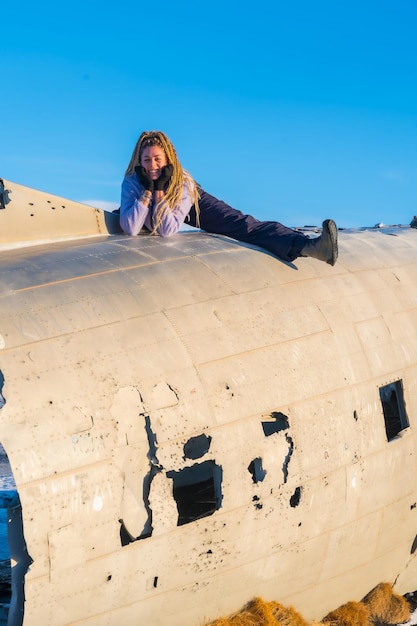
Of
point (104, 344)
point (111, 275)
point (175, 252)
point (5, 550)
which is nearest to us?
point (104, 344)

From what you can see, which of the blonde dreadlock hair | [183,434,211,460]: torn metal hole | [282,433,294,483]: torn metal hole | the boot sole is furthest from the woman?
[183,434,211,460]: torn metal hole

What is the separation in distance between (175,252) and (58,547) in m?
4.25

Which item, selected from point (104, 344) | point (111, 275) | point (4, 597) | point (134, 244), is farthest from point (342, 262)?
point (4, 597)

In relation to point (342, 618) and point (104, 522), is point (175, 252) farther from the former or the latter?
point (342, 618)

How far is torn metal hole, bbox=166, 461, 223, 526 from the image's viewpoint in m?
9.91

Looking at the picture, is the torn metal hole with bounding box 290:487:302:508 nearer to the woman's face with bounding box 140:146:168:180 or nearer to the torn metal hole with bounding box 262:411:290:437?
the torn metal hole with bounding box 262:411:290:437

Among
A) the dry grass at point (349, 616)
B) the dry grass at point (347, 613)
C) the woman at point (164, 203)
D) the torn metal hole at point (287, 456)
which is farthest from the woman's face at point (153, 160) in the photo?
the dry grass at point (349, 616)

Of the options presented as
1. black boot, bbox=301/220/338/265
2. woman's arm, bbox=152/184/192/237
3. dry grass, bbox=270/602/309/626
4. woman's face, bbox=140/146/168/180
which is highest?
woman's face, bbox=140/146/168/180

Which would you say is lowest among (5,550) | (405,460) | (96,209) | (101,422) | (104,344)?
(5,550)

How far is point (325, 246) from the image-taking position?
1091 centimetres

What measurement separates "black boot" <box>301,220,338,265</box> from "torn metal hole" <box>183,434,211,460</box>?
135 inches

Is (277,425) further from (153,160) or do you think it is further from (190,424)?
(153,160)

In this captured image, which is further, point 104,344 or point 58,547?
point 104,344

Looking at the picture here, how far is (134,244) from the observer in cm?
1080
